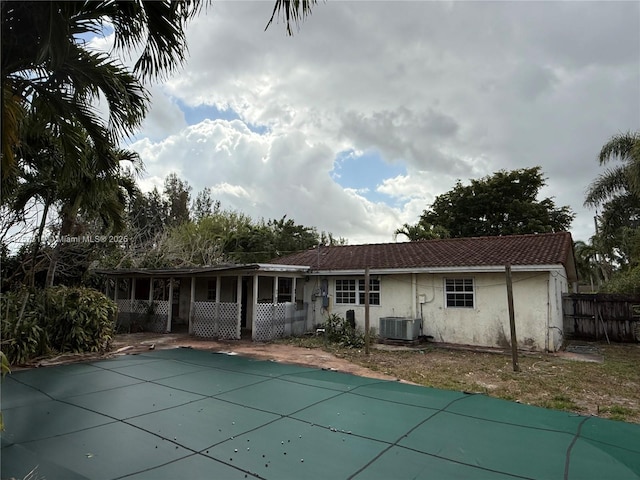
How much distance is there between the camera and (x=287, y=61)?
8.59 meters

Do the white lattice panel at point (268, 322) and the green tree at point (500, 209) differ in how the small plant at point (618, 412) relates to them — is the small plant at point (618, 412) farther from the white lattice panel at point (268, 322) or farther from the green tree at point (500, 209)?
the green tree at point (500, 209)

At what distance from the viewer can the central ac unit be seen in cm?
1256

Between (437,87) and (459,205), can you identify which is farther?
(459,205)

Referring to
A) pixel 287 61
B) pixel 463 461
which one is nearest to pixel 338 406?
pixel 463 461

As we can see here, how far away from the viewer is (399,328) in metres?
12.7

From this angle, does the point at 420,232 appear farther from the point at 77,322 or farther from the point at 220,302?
the point at 77,322

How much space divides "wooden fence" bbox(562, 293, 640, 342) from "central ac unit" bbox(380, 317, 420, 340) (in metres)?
6.40

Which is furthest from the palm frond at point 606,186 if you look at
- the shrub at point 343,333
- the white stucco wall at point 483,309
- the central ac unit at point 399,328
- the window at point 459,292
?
the shrub at point 343,333

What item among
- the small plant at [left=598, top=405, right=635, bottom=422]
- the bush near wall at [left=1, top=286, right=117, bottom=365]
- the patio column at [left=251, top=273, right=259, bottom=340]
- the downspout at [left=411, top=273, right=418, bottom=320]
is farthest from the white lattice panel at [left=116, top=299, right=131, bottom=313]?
the small plant at [left=598, top=405, right=635, bottom=422]

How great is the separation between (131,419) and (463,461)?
4189mm

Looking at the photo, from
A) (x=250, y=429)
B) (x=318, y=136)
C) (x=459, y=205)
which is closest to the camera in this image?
(x=250, y=429)

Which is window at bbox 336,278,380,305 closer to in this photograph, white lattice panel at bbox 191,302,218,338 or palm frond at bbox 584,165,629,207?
white lattice panel at bbox 191,302,218,338

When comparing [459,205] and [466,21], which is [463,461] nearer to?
[466,21]

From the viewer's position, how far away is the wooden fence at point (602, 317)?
1362 centimetres
